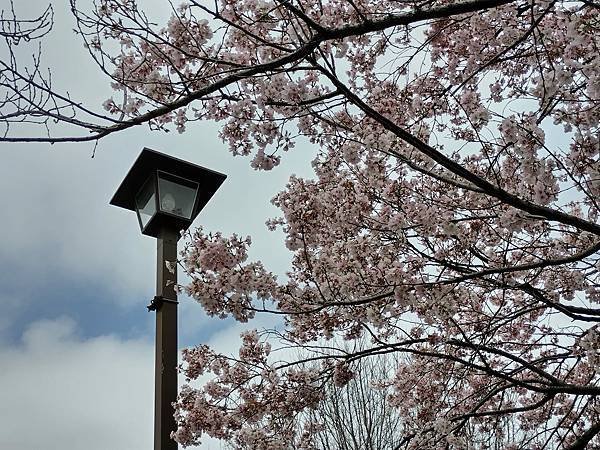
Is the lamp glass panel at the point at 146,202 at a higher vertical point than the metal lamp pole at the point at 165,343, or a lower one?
higher

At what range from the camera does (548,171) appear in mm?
3006

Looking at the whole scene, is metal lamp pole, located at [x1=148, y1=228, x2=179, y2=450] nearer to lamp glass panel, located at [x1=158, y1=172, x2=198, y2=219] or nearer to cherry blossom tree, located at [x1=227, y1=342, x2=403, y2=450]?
lamp glass panel, located at [x1=158, y1=172, x2=198, y2=219]

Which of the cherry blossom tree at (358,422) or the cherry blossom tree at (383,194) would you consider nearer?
the cherry blossom tree at (383,194)

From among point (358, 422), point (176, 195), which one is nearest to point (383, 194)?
point (176, 195)

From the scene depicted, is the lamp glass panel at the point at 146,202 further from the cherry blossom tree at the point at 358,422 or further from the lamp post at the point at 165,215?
the cherry blossom tree at the point at 358,422

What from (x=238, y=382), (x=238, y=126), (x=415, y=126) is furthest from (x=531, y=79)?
(x=238, y=382)

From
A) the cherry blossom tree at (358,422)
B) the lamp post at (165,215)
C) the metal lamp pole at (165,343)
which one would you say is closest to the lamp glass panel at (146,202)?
the lamp post at (165,215)

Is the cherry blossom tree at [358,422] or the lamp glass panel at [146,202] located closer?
the lamp glass panel at [146,202]


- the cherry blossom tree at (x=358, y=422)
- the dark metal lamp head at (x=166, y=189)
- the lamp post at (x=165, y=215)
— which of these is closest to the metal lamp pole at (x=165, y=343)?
the lamp post at (x=165, y=215)

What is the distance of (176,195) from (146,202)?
0.63 ft

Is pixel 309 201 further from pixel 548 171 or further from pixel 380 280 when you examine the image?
pixel 548 171

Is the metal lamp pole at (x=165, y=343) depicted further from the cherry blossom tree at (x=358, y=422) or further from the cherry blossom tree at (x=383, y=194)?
the cherry blossom tree at (x=358, y=422)

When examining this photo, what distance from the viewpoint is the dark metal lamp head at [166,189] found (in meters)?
3.46

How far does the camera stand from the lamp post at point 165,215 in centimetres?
315
